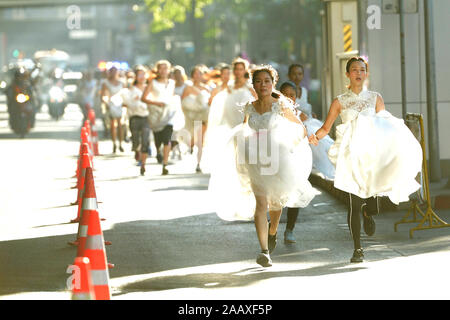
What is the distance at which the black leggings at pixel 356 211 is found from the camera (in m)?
10.9

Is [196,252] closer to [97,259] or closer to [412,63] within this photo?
[97,259]

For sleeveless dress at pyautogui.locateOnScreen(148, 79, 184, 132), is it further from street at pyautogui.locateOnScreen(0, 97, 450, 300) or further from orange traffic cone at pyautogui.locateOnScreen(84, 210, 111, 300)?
orange traffic cone at pyautogui.locateOnScreen(84, 210, 111, 300)

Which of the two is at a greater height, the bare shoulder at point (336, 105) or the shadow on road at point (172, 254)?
the bare shoulder at point (336, 105)

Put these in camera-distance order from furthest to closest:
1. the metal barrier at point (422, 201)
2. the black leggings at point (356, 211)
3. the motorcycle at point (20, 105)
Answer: the motorcycle at point (20, 105)
the metal barrier at point (422, 201)
the black leggings at point (356, 211)

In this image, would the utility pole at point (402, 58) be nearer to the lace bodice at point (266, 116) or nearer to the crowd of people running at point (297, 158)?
the crowd of people running at point (297, 158)

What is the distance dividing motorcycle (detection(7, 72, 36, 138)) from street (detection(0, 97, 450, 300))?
1647 centimetres

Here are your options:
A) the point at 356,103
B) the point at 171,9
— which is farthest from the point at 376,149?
the point at 171,9

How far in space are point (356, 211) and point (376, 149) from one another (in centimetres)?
63

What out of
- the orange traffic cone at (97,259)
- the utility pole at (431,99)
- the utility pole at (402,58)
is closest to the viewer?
the orange traffic cone at (97,259)

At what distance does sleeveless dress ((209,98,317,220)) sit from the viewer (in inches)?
432

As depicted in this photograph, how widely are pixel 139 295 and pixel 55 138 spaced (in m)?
26.3

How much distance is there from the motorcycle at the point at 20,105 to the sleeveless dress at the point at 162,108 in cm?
1452

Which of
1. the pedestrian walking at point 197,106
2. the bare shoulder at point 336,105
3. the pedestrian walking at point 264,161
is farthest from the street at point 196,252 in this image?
the pedestrian walking at point 197,106

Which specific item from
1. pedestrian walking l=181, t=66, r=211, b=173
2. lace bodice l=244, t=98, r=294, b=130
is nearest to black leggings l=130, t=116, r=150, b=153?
pedestrian walking l=181, t=66, r=211, b=173
